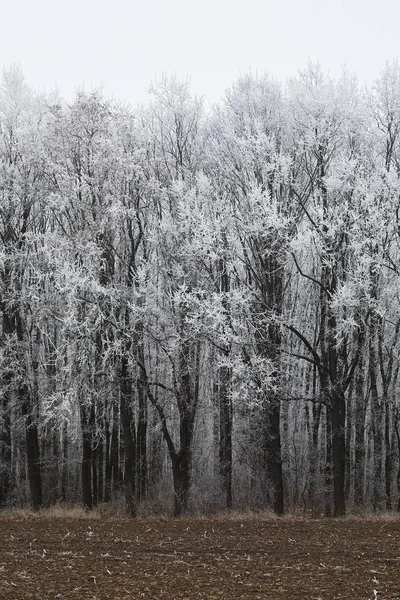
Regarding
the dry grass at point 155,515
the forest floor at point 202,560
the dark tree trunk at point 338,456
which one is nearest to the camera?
the forest floor at point 202,560

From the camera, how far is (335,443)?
19.8 metres

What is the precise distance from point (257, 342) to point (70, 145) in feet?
25.4

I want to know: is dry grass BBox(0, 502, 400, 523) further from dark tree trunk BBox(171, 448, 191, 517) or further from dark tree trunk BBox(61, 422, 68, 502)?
dark tree trunk BBox(61, 422, 68, 502)

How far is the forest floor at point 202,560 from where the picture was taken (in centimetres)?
899

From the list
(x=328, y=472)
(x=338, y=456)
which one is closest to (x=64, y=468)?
(x=328, y=472)

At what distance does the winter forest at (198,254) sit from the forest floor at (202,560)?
3444 mm

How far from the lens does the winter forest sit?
19.2 meters

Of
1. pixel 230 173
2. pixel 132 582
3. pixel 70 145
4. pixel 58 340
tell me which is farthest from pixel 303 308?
pixel 132 582

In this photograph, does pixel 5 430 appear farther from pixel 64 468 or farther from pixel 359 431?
pixel 359 431

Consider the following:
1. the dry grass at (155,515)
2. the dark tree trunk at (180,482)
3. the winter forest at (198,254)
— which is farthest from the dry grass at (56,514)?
the dark tree trunk at (180,482)

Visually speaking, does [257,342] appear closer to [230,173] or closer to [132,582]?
[230,173]

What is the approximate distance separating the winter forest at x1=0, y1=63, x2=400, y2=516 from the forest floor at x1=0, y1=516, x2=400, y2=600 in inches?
136

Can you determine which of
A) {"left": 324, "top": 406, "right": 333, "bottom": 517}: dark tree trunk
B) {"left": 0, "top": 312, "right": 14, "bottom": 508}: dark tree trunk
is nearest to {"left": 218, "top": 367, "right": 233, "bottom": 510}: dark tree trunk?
{"left": 324, "top": 406, "right": 333, "bottom": 517}: dark tree trunk

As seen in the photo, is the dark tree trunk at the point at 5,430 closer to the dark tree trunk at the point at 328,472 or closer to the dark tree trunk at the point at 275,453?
the dark tree trunk at the point at 275,453
